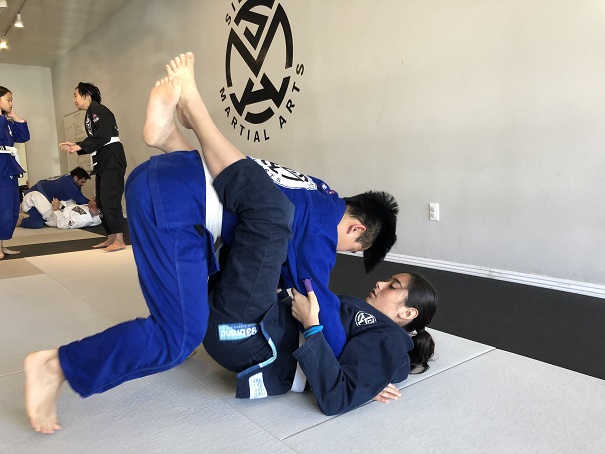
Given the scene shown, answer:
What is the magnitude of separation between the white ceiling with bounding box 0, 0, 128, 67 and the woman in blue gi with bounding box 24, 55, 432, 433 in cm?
613

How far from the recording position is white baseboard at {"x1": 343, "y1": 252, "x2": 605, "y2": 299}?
2.33 metres

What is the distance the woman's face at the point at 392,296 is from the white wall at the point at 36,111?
31.7 feet

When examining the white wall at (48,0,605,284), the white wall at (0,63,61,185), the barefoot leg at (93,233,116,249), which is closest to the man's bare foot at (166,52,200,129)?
the white wall at (48,0,605,284)

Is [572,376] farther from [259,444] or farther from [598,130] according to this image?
[598,130]

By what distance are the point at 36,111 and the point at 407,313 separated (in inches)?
393

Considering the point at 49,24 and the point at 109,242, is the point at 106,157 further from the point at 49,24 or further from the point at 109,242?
the point at 49,24

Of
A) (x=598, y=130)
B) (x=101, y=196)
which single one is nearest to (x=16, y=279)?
(x=101, y=196)

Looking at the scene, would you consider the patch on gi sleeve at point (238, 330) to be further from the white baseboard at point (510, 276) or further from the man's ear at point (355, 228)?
the white baseboard at point (510, 276)

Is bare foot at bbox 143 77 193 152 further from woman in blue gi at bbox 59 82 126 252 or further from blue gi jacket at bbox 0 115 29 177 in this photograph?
blue gi jacket at bbox 0 115 29 177

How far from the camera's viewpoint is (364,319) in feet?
4.49

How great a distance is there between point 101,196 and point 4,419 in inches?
115

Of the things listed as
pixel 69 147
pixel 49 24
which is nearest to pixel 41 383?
pixel 69 147

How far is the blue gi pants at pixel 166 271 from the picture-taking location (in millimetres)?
1090

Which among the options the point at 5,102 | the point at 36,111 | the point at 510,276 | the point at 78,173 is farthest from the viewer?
the point at 36,111
